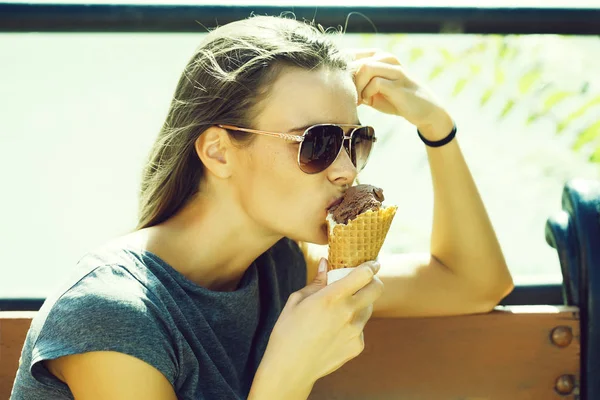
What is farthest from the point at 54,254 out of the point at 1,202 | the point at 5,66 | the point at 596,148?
the point at 596,148

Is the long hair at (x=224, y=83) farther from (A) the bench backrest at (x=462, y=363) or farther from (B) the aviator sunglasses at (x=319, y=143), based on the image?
(A) the bench backrest at (x=462, y=363)

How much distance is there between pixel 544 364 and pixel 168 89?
5.09 ft

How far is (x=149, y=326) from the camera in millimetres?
1754

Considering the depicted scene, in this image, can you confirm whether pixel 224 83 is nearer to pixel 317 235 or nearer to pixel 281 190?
pixel 281 190

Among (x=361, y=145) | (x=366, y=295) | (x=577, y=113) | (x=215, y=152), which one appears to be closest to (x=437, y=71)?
(x=577, y=113)

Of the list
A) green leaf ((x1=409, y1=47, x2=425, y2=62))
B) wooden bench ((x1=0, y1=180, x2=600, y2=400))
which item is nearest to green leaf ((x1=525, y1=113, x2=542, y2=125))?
green leaf ((x1=409, y1=47, x2=425, y2=62))

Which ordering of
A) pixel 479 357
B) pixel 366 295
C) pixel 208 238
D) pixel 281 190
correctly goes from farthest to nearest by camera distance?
pixel 479 357 < pixel 208 238 < pixel 281 190 < pixel 366 295

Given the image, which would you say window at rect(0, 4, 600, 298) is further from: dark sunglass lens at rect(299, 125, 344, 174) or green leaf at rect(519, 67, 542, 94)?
dark sunglass lens at rect(299, 125, 344, 174)

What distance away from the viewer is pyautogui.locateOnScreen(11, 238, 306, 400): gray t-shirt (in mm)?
1691

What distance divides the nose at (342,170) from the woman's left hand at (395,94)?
39 centimetres

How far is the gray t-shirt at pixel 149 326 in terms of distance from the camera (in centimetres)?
169

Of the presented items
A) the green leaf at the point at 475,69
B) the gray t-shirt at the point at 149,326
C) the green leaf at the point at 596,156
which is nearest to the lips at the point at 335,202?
the gray t-shirt at the point at 149,326

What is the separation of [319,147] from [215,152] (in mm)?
315

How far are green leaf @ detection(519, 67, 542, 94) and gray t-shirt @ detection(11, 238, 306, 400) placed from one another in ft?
4.38
